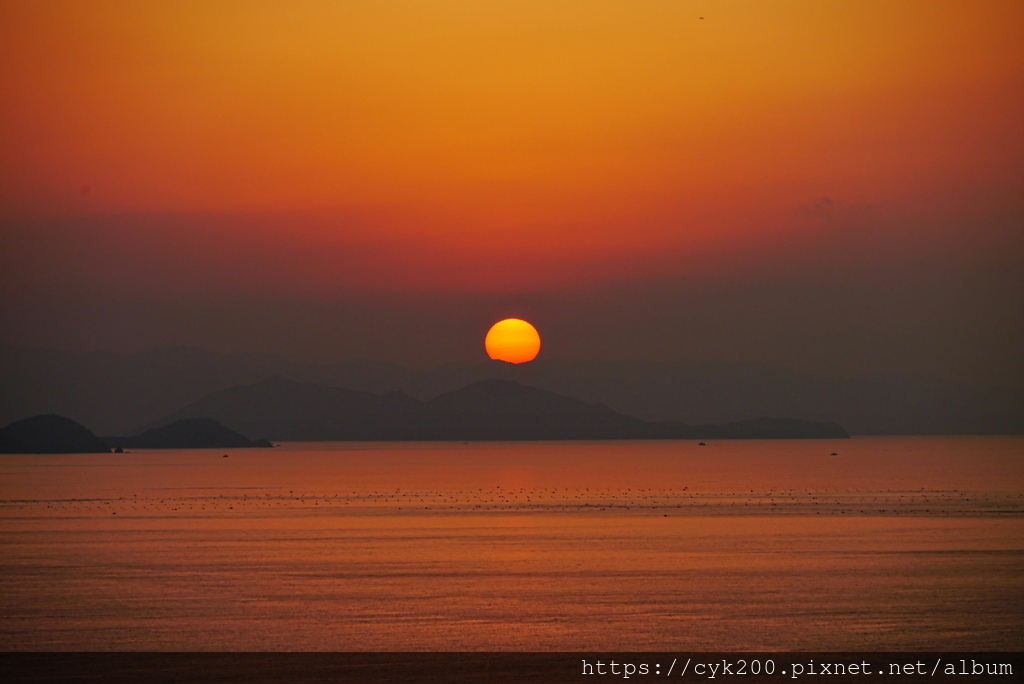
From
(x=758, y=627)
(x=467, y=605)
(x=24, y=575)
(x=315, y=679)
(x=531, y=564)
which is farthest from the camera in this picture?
(x=531, y=564)

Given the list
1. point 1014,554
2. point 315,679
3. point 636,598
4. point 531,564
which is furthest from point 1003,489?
point 315,679

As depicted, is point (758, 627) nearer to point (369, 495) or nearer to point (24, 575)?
point (24, 575)

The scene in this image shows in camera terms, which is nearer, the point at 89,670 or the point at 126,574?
the point at 89,670

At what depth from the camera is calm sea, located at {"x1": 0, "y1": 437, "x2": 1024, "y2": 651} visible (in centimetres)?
3381

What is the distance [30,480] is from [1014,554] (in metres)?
140

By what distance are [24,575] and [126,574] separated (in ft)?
13.4

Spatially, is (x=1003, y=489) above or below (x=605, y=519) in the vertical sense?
above

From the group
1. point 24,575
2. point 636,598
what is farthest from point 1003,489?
point 24,575

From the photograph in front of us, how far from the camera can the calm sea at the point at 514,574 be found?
33812 millimetres

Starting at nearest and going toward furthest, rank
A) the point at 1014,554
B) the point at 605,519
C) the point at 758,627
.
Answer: the point at 758,627, the point at 1014,554, the point at 605,519

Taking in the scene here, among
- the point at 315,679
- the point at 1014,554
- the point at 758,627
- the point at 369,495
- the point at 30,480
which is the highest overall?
the point at 30,480

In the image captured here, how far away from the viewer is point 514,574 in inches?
1939

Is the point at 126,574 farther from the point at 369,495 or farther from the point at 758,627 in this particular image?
the point at 369,495

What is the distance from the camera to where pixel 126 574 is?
49438mm
